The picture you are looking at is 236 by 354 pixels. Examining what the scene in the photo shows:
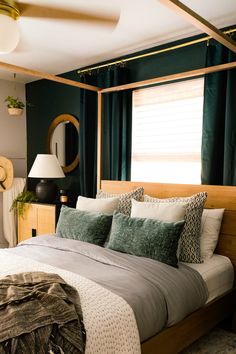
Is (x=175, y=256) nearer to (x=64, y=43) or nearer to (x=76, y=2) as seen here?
(x=76, y=2)

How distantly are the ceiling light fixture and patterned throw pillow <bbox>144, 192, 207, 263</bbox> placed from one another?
165 cm

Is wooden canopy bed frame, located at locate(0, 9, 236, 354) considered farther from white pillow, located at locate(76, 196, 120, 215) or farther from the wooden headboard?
white pillow, located at locate(76, 196, 120, 215)

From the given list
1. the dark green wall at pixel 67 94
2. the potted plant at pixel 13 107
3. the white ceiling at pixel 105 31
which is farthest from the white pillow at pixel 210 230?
the potted plant at pixel 13 107

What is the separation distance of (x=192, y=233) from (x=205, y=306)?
1.65ft

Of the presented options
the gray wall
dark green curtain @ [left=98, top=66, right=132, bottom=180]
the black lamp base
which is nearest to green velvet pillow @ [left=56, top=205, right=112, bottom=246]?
dark green curtain @ [left=98, top=66, right=132, bottom=180]

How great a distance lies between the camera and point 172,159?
3320 millimetres

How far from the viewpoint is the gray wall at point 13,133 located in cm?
464

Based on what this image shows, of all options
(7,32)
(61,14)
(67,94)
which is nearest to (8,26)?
(7,32)

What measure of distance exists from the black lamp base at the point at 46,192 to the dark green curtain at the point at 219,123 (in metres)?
1.92

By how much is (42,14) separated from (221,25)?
61.0 inches

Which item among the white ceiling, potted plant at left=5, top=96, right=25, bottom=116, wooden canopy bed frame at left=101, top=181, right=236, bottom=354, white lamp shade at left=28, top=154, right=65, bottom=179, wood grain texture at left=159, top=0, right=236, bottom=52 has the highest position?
the white ceiling

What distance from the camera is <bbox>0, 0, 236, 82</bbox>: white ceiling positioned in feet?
8.06

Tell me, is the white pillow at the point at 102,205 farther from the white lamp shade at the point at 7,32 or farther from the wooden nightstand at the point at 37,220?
the white lamp shade at the point at 7,32

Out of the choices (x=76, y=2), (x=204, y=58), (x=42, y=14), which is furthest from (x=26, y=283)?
(x=204, y=58)
